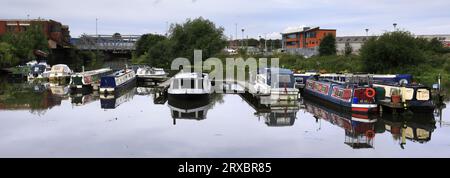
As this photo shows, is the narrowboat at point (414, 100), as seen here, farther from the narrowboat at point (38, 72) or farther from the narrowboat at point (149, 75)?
the narrowboat at point (38, 72)

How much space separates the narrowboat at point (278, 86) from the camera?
90.5 ft

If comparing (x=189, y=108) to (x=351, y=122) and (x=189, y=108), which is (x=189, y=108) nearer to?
(x=189, y=108)

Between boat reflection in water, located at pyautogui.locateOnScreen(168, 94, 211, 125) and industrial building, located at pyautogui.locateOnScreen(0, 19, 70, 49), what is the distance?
204 feet

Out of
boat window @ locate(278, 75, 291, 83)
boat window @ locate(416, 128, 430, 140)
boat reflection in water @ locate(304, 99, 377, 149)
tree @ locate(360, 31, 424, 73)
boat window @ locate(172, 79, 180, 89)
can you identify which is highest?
tree @ locate(360, 31, 424, 73)

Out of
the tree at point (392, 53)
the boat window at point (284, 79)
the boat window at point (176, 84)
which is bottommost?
the boat window at point (176, 84)

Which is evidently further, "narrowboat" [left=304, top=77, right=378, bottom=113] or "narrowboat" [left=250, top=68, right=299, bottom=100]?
"narrowboat" [left=250, top=68, right=299, bottom=100]

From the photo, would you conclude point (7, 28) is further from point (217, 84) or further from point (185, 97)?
point (185, 97)

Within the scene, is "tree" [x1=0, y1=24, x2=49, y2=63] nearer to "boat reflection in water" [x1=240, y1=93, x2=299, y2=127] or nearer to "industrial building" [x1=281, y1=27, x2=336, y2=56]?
"industrial building" [x1=281, y1=27, x2=336, y2=56]

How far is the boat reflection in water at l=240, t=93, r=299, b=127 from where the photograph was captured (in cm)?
2257

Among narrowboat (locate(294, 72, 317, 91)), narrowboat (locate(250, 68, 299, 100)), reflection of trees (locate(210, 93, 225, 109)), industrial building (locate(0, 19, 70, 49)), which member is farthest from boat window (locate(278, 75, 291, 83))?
industrial building (locate(0, 19, 70, 49))

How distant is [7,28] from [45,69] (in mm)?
33876

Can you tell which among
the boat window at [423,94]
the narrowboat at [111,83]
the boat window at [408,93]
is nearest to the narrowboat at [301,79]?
the boat window at [408,93]

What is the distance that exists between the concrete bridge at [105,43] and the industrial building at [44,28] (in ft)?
29.9

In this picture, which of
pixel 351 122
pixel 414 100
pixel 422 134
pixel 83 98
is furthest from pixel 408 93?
pixel 83 98
